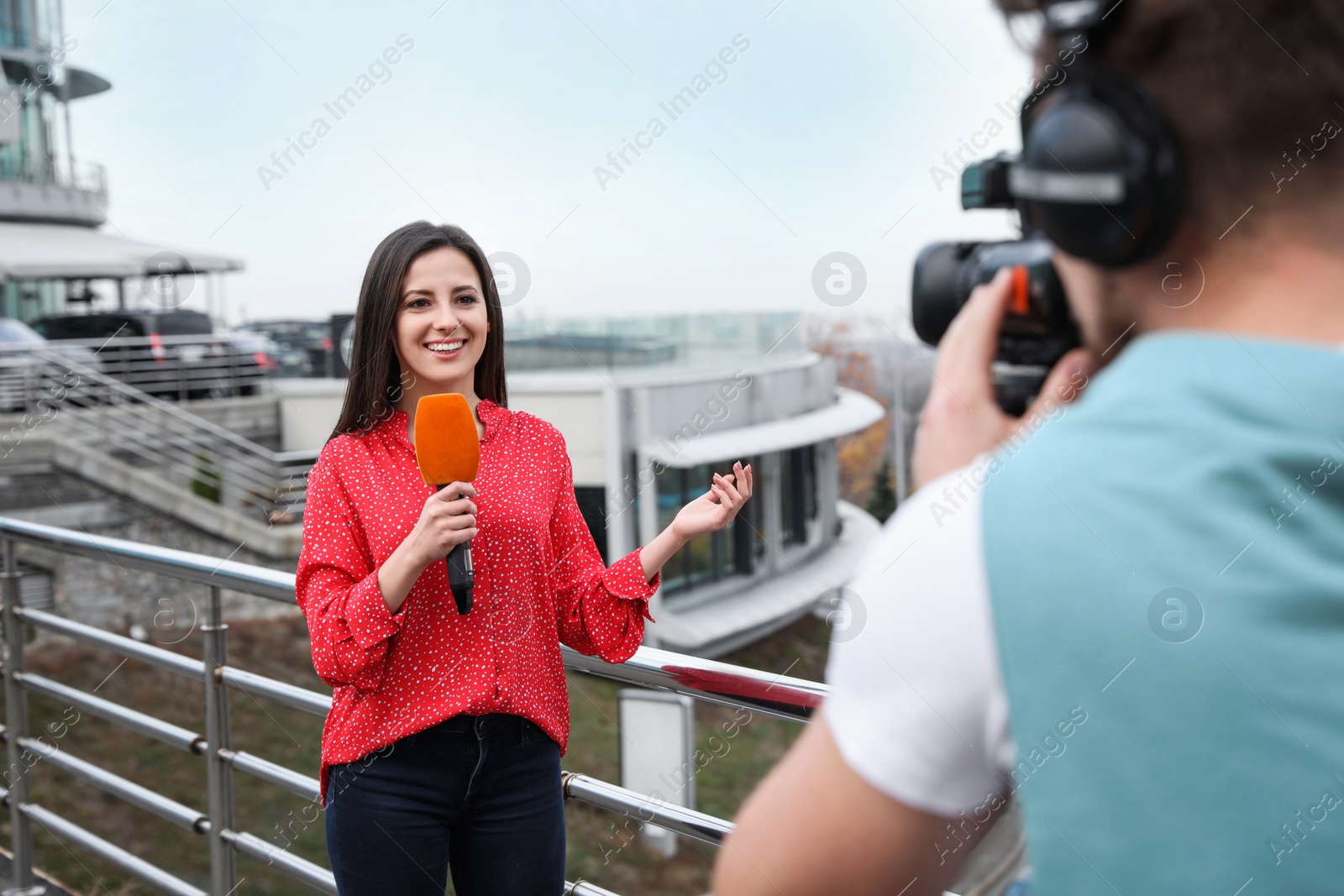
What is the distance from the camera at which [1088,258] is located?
0.53 meters

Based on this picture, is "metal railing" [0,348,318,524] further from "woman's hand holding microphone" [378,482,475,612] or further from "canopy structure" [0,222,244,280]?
"woman's hand holding microphone" [378,482,475,612]

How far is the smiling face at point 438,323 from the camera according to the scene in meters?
1.58

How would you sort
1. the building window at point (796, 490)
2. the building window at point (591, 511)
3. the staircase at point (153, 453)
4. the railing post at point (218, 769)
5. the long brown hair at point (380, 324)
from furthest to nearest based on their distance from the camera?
the building window at point (796, 490) < the staircase at point (153, 453) < the railing post at point (218, 769) < the building window at point (591, 511) < the long brown hair at point (380, 324)

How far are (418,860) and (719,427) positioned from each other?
1385 cm

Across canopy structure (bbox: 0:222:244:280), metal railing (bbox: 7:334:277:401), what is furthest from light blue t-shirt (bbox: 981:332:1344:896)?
canopy structure (bbox: 0:222:244:280)

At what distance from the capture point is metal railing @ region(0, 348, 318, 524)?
10844 millimetres

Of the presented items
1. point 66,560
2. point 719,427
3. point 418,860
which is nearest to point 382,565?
point 418,860

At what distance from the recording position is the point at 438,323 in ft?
5.18

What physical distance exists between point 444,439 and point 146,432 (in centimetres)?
1127

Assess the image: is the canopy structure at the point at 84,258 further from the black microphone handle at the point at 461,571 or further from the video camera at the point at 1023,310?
the video camera at the point at 1023,310

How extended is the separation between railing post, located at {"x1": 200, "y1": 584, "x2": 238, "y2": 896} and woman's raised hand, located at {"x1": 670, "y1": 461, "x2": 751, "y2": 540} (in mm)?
1403

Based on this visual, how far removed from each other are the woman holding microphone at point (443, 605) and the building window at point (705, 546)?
1264cm

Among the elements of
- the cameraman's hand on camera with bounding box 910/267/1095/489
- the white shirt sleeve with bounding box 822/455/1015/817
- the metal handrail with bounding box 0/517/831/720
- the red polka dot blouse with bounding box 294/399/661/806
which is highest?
the cameraman's hand on camera with bounding box 910/267/1095/489

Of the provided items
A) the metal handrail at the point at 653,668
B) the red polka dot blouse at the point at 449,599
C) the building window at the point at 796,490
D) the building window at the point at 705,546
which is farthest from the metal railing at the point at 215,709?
the building window at the point at 796,490
